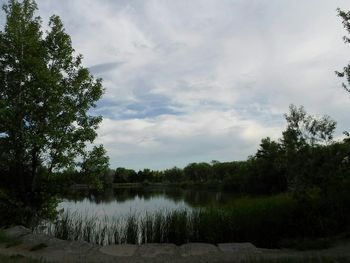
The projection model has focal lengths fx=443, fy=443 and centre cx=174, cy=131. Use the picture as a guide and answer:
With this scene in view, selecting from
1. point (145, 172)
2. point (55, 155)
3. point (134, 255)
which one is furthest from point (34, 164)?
point (145, 172)

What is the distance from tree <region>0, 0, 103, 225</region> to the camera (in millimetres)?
12055

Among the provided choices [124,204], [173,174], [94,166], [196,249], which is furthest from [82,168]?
[173,174]

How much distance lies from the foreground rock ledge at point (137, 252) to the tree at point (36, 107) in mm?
3008

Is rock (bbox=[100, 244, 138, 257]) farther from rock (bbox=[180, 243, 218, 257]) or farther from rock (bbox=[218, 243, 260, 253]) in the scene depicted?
rock (bbox=[218, 243, 260, 253])

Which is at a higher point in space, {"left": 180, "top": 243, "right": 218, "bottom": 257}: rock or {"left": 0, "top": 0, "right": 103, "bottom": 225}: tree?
{"left": 0, "top": 0, "right": 103, "bottom": 225}: tree

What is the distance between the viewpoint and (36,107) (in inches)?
482

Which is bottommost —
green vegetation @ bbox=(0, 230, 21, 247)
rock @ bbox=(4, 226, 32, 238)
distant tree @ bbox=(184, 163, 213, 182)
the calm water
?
green vegetation @ bbox=(0, 230, 21, 247)

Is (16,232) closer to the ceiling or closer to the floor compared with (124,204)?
closer to the floor

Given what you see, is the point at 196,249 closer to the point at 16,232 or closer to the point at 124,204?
the point at 16,232

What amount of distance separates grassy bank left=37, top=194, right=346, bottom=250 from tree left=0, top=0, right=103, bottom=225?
7.08 feet

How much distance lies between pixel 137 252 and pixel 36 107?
561 centimetres

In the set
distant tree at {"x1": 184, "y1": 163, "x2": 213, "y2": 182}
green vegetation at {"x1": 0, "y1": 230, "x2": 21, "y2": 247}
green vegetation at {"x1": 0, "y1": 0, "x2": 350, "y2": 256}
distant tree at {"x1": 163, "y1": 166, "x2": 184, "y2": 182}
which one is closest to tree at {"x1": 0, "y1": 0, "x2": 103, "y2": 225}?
green vegetation at {"x1": 0, "y1": 0, "x2": 350, "y2": 256}

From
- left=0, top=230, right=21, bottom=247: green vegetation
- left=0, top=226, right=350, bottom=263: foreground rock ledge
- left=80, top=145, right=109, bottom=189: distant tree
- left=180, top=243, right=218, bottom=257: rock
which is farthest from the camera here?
left=80, top=145, right=109, bottom=189: distant tree

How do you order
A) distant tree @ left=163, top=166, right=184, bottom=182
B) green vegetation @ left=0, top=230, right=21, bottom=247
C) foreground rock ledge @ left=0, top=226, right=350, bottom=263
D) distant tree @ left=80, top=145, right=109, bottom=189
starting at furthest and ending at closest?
1. distant tree @ left=163, top=166, right=184, bottom=182
2. distant tree @ left=80, top=145, right=109, bottom=189
3. green vegetation @ left=0, top=230, right=21, bottom=247
4. foreground rock ledge @ left=0, top=226, right=350, bottom=263
